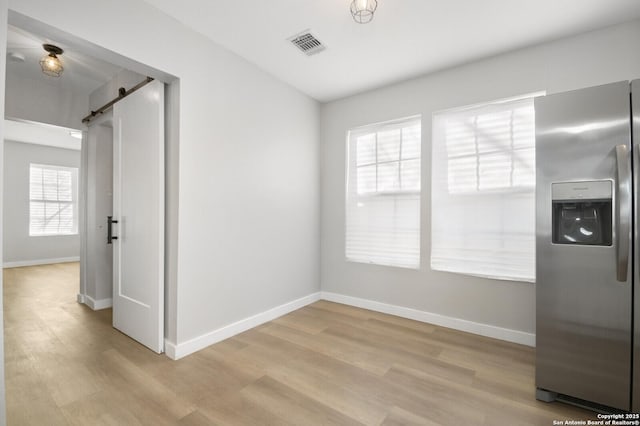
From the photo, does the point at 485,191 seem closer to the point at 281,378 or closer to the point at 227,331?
the point at 281,378

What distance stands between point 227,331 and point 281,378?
93cm

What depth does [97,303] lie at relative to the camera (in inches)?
145

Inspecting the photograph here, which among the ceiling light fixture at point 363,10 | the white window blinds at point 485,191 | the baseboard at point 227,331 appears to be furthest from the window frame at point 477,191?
the baseboard at point 227,331

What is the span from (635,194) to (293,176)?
9.93ft

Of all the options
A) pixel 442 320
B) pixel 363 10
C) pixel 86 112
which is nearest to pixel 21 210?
pixel 86 112

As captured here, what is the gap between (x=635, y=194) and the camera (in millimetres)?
1689

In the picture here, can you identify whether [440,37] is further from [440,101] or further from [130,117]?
[130,117]

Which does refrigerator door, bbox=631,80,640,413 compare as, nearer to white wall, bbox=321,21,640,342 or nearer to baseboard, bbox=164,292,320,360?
white wall, bbox=321,21,640,342

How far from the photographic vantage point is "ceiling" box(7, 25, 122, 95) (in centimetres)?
278

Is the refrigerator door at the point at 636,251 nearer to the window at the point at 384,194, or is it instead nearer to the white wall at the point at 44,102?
the window at the point at 384,194

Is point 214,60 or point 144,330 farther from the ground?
point 214,60

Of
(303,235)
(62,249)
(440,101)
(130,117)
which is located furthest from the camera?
(62,249)

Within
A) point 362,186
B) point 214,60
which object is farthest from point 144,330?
point 362,186

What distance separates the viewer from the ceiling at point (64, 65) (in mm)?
2779
